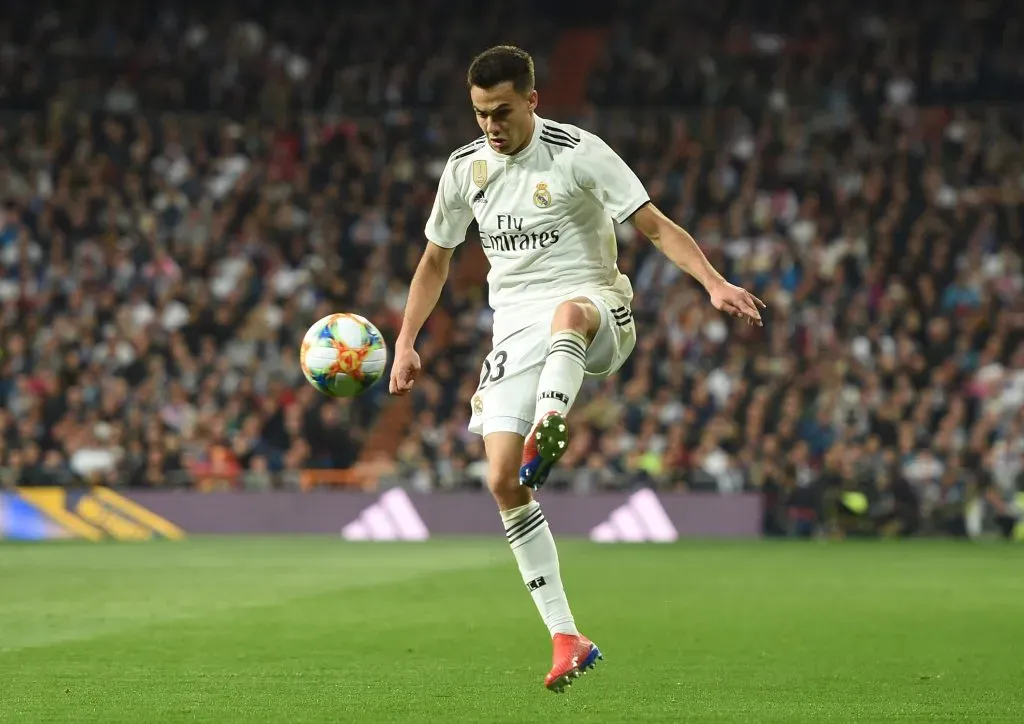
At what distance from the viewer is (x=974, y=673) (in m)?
7.69

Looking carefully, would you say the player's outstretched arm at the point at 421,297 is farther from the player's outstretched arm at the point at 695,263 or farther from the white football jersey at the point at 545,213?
the player's outstretched arm at the point at 695,263

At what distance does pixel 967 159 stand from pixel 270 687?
1988cm

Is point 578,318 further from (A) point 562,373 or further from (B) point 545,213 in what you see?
(B) point 545,213

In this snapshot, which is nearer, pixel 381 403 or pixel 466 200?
pixel 466 200

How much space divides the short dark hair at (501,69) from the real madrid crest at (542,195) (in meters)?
0.42

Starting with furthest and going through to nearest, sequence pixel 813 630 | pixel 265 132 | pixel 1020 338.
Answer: pixel 265 132, pixel 1020 338, pixel 813 630

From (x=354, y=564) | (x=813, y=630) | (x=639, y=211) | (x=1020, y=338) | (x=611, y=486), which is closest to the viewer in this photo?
(x=639, y=211)

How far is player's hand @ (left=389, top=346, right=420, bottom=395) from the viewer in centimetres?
733

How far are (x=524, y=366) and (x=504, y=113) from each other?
3.40 feet

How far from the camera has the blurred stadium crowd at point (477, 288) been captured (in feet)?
70.4

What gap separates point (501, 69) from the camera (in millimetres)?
6844

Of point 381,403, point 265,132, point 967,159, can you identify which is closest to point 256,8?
point 265,132

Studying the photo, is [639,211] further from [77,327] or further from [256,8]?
[256,8]

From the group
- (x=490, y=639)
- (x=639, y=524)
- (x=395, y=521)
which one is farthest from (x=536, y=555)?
(x=395, y=521)
